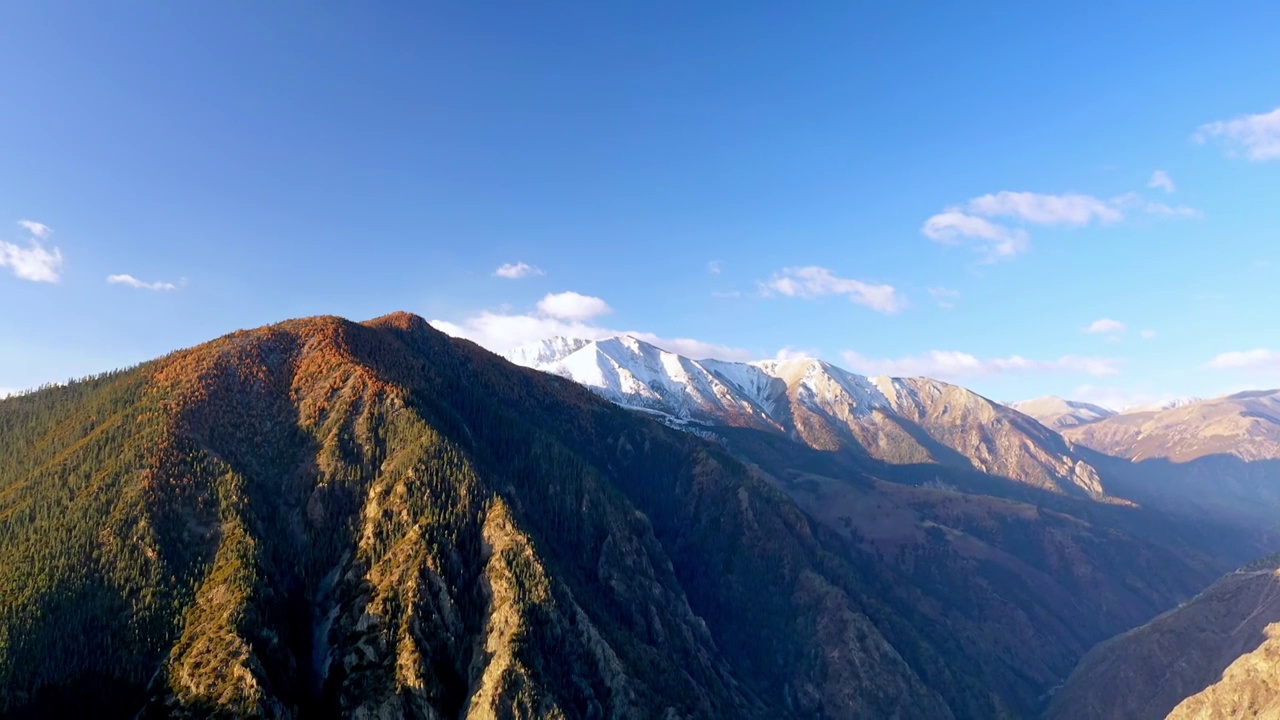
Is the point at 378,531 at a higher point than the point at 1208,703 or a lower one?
higher

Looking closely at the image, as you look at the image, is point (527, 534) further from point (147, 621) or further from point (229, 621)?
point (147, 621)

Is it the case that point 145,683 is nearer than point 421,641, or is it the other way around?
point 145,683

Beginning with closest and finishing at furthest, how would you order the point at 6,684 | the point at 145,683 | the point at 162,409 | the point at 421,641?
the point at 6,684
the point at 145,683
the point at 421,641
the point at 162,409

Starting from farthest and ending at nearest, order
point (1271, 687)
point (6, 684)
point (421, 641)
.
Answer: point (1271, 687), point (421, 641), point (6, 684)

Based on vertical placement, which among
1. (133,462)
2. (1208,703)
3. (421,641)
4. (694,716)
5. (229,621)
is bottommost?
(1208,703)

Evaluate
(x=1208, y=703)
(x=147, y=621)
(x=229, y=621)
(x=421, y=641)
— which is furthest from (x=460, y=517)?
(x=1208, y=703)

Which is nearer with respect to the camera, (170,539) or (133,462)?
(170,539)

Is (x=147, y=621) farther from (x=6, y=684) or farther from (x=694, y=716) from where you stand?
(x=694, y=716)

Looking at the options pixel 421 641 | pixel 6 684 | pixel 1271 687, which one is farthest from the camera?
pixel 1271 687

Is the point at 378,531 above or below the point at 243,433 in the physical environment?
below

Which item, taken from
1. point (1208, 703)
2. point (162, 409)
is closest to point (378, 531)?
point (162, 409)
